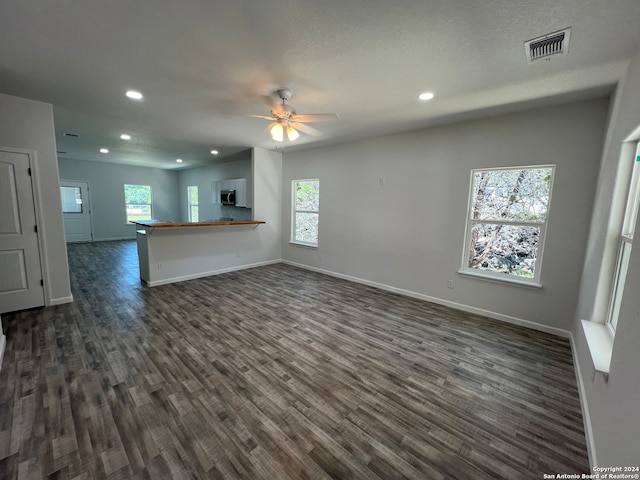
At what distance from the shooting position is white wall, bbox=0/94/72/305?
3.11 metres

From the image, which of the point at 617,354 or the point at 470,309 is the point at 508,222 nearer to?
the point at 470,309

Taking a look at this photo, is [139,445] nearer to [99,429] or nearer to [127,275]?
[99,429]

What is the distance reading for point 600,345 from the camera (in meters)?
1.79

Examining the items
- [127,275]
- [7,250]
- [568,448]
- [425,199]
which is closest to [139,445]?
[568,448]

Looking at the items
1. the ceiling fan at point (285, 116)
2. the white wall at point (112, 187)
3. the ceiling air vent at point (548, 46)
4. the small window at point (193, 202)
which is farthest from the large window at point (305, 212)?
the white wall at point (112, 187)

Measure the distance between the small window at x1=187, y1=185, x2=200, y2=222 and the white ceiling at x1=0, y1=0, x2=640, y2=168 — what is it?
5760mm

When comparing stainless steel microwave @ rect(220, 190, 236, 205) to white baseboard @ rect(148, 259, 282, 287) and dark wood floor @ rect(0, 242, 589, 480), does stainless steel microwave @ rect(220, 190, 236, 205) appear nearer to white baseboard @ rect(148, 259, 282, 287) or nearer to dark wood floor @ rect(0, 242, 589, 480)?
white baseboard @ rect(148, 259, 282, 287)

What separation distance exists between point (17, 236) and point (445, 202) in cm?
568

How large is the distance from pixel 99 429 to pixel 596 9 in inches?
156

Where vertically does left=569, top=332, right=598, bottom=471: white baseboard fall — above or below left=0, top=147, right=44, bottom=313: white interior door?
below

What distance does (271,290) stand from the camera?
442 centimetres

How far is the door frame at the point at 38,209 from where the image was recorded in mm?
3238

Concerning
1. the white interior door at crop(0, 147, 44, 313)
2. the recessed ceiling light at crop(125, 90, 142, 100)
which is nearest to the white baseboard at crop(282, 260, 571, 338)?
the recessed ceiling light at crop(125, 90, 142, 100)

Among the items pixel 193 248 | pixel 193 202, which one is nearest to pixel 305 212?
pixel 193 248
